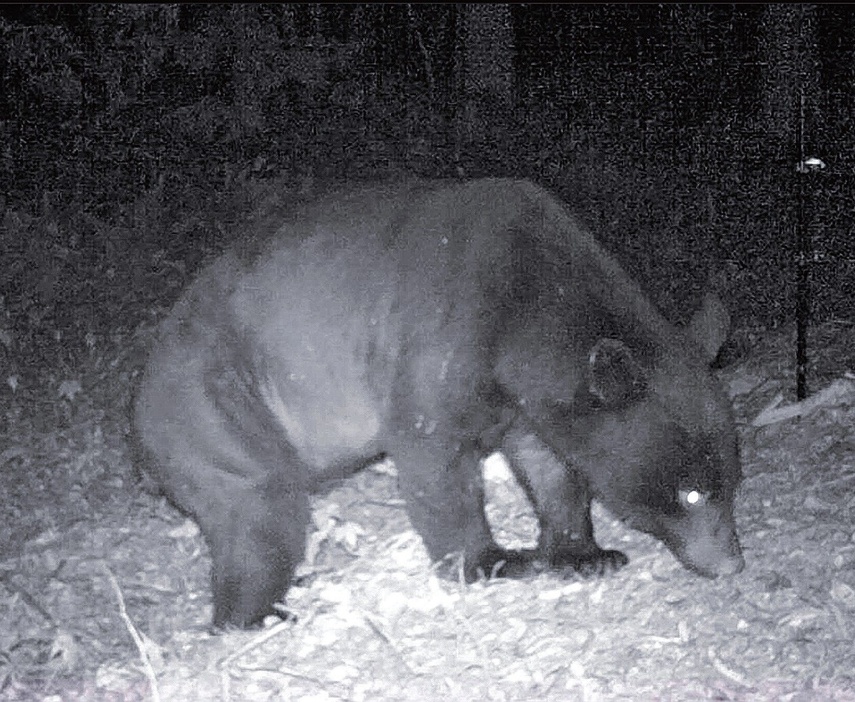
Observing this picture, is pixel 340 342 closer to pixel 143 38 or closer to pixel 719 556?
pixel 719 556

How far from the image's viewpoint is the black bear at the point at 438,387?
4.62 meters

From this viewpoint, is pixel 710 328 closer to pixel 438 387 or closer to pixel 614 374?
pixel 614 374

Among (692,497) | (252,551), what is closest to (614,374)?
(692,497)

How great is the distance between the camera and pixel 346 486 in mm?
6375

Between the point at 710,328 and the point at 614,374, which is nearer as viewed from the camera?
the point at 614,374

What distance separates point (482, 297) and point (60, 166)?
7503 mm

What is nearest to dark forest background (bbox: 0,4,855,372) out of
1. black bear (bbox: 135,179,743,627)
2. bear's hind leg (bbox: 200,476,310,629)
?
black bear (bbox: 135,179,743,627)

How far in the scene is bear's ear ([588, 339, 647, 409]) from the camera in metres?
4.45

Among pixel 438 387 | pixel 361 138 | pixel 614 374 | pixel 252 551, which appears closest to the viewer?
pixel 614 374

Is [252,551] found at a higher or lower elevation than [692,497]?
lower

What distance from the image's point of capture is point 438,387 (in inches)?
189

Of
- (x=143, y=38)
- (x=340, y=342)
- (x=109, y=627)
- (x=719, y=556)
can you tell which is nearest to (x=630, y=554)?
(x=719, y=556)

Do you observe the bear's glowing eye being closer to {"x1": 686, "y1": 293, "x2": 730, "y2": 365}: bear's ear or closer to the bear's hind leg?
{"x1": 686, "y1": 293, "x2": 730, "y2": 365}: bear's ear

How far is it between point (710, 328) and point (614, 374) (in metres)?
0.61
